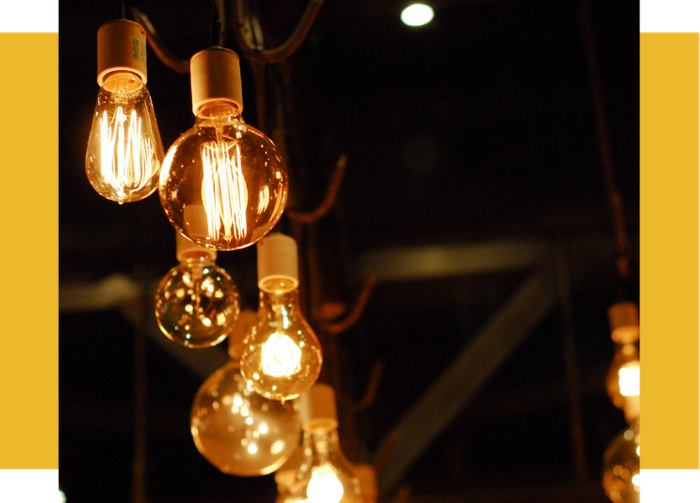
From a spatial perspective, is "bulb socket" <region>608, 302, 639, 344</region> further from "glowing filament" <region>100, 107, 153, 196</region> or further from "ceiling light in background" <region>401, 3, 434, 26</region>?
"glowing filament" <region>100, 107, 153, 196</region>

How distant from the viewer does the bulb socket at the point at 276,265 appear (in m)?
1.63

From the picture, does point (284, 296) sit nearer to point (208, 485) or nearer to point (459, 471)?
point (208, 485)

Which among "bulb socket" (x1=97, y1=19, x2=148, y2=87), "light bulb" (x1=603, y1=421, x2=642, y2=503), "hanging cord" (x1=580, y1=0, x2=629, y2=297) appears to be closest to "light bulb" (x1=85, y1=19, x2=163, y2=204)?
"bulb socket" (x1=97, y1=19, x2=148, y2=87)

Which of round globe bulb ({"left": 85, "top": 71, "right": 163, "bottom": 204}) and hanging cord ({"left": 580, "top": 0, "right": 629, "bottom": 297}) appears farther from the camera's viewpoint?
hanging cord ({"left": 580, "top": 0, "right": 629, "bottom": 297})

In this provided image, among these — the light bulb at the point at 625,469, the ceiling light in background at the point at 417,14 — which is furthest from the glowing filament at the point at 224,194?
the ceiling light in background at the point at 417,14

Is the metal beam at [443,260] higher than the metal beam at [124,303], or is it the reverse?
the metal beam at [443,260]

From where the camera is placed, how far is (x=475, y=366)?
6.24 metres

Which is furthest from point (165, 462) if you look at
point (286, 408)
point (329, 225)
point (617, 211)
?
point (286, 408)

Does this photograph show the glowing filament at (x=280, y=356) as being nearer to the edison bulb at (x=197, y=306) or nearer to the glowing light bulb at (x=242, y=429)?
the edison bulb at (x=197, y=306)

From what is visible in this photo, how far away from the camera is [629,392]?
2.87m

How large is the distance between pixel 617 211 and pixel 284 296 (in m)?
1.92

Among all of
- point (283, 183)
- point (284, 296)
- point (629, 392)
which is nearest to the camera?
point (283, 183)

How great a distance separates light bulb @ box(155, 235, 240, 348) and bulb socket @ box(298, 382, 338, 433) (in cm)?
52

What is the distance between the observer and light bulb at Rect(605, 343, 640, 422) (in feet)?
9.35
